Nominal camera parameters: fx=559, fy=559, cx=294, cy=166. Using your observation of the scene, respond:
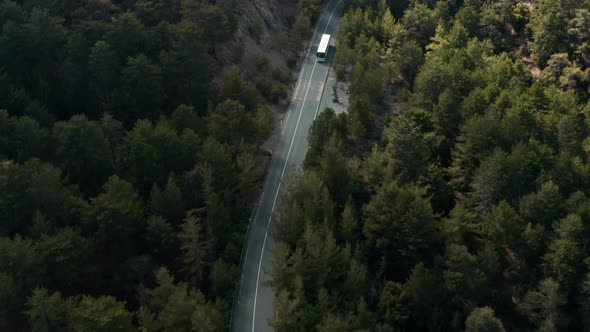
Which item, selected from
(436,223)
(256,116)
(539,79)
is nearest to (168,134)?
(256,116)

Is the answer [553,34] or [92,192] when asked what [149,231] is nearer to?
[92,192]

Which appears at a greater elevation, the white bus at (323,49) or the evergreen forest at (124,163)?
the white bus at (323,49)

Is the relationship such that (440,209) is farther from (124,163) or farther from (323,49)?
(323,49)

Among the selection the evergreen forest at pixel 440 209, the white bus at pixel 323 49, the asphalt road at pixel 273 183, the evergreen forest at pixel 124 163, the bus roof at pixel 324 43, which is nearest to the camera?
the evergreen forest at pixel 124 163

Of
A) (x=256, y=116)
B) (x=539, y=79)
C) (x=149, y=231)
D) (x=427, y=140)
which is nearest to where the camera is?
(x=149, y=231)

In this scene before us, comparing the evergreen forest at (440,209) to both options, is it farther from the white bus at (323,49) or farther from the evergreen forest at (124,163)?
the white bus at (323,49)

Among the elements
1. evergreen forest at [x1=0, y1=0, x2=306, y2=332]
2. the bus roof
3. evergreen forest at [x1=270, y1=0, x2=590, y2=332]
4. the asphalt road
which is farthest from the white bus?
evergreen forest at [x1=0, y1=0, x2=306, y2=332]

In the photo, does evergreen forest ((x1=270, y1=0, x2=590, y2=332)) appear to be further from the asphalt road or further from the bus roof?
the bus roof

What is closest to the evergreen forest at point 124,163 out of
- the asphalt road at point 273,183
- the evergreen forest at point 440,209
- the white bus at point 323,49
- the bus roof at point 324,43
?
the asphalt road at point 273,183
